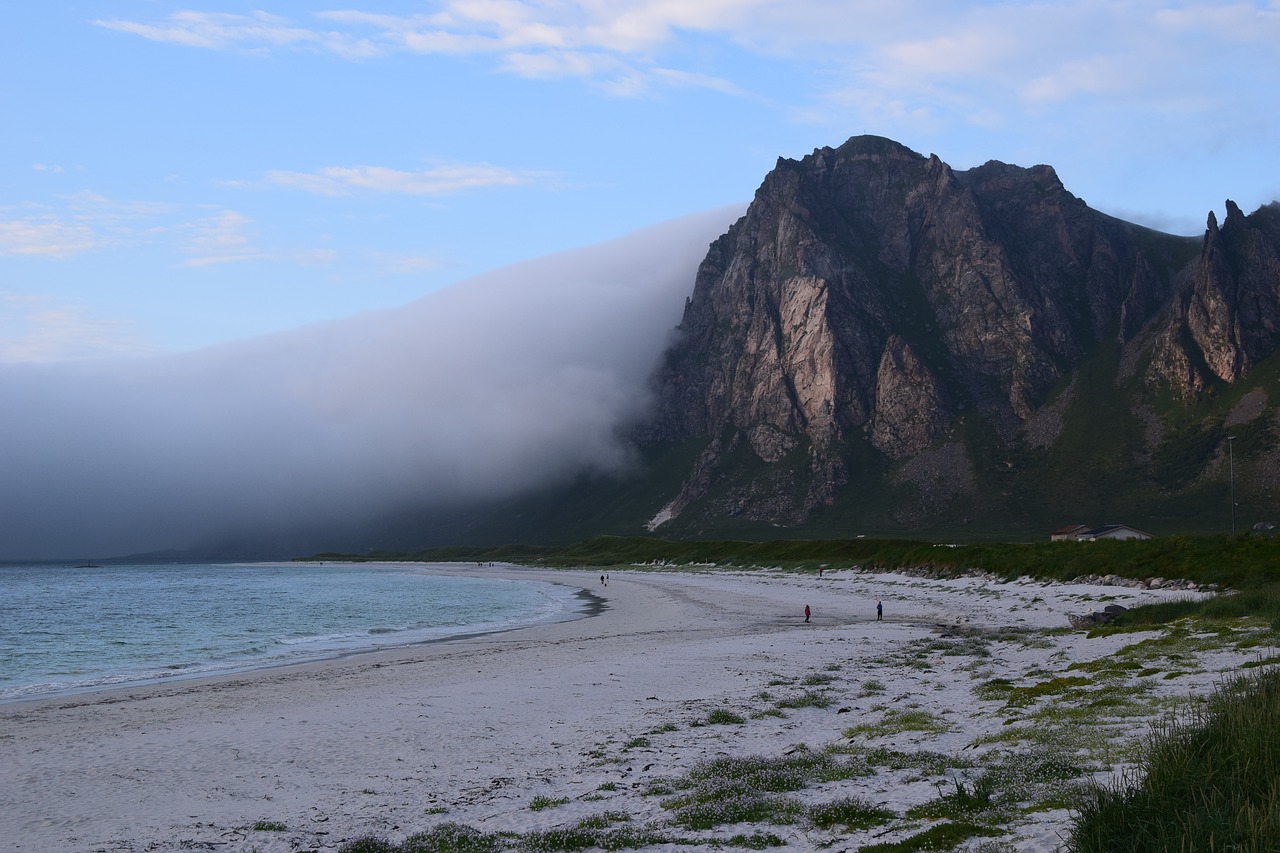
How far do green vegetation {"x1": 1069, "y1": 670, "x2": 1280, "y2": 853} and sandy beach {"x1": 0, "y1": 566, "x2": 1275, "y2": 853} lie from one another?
1.31 metres

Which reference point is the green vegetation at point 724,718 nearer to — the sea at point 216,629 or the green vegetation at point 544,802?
the green vegetation at point 544,802

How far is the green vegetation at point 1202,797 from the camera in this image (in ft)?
28.1

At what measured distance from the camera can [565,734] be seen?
21.8m

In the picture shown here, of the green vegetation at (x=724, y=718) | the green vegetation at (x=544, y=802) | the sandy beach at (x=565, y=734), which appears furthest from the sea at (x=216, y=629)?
the green vegetation at (x=544, y=802)

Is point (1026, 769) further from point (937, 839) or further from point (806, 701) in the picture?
point (806, 701)

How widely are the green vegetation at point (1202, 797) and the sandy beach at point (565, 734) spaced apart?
1308 millimetres

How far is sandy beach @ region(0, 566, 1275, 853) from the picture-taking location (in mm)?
14734

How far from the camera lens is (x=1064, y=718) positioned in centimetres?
1761

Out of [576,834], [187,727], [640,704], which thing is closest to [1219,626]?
[640,704]

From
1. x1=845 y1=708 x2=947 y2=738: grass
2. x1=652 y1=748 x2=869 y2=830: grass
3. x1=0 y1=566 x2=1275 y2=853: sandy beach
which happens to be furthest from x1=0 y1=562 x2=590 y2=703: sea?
x1=845 y1=708 x2=947 y2=738: grass

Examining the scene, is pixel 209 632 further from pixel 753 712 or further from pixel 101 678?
pixel 753 712

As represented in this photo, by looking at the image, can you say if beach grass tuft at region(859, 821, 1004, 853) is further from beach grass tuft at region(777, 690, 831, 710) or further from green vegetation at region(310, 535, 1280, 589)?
green vegetation at region(310, 535, 1280, 589)

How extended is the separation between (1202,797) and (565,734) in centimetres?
1499

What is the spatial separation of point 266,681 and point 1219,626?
32.4 m
